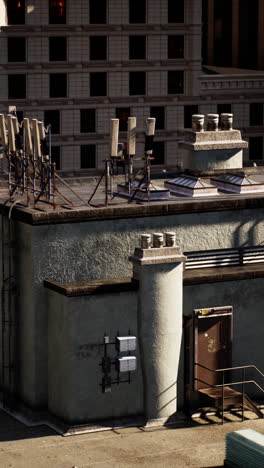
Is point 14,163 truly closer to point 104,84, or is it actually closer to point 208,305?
point 208,305

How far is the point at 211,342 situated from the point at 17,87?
5555 cm

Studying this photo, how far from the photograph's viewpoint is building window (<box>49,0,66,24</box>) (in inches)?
4222

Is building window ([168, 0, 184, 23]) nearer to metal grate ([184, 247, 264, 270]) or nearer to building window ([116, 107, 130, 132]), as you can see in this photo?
building window ([116, 107, 130, 132])

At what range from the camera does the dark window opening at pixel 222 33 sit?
127625 mm

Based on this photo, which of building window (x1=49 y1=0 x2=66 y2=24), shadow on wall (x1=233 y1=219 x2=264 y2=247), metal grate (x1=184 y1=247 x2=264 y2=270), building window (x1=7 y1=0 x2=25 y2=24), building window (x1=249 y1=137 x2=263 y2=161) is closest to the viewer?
metal grate (x1=184 y1=247 x2=264 y2=270)

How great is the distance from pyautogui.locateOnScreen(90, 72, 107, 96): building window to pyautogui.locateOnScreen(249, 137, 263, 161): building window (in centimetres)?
1450

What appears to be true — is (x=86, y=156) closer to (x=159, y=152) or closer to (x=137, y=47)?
(x=159, y=152)

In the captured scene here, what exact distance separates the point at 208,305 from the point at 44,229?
7.13m

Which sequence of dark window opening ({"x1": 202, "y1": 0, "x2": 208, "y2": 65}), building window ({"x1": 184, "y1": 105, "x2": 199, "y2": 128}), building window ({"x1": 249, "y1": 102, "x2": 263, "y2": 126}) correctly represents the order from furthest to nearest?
1. dark window opening ({"x1": 202, "y1": 0, "x2": 208, "y2": 65})
2. building window ({"x1": 249, "y1": 102, "x2": 263, "y2": 126})
3. building window ({"x1": 184, "y1": 105, "x2": 199, "y2": 128})

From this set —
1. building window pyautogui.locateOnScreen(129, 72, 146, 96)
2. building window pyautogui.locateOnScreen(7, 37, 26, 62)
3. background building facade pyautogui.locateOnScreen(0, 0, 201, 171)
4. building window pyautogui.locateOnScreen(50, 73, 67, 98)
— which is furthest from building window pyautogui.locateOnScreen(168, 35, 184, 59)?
building window pyautogui.locateOnScreen(7, 37, 26, 62)

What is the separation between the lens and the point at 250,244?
186 feet

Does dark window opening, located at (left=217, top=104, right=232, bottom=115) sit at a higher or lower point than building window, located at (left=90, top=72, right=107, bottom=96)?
lower

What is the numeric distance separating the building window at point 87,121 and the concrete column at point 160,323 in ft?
189

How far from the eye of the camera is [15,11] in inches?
4166
